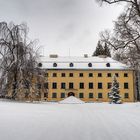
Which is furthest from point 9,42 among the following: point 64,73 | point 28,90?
point 64,73

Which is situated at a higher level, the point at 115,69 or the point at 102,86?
the point at 115,69

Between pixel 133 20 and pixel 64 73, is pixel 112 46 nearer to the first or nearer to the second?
pixel 133 20

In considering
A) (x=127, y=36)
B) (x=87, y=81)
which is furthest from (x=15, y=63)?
(x=87, y=81)

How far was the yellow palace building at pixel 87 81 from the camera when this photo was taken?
61.1m

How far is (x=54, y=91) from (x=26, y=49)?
3077 centimetres

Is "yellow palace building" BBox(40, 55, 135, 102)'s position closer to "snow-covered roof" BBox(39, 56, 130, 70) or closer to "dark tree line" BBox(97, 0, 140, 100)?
"snow-covered roof" BBox(39, 56, 130, 70)

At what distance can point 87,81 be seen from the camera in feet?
202

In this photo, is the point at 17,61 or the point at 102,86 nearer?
the point at 17,61

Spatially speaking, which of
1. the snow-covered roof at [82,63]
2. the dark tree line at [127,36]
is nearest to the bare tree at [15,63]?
the dark tree line at [127,36]

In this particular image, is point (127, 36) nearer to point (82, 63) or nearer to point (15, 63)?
point (15, 63)

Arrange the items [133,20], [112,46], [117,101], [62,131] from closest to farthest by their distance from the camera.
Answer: [62,131]
[133,20]
[112,46]
[117,101]

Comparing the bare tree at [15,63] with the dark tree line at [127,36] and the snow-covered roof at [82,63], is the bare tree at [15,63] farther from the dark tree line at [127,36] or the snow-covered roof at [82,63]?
the snow-covered roof at [82,63]

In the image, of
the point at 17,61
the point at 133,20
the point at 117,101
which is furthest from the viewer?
the point at 117,101

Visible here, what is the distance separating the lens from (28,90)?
30594mm
